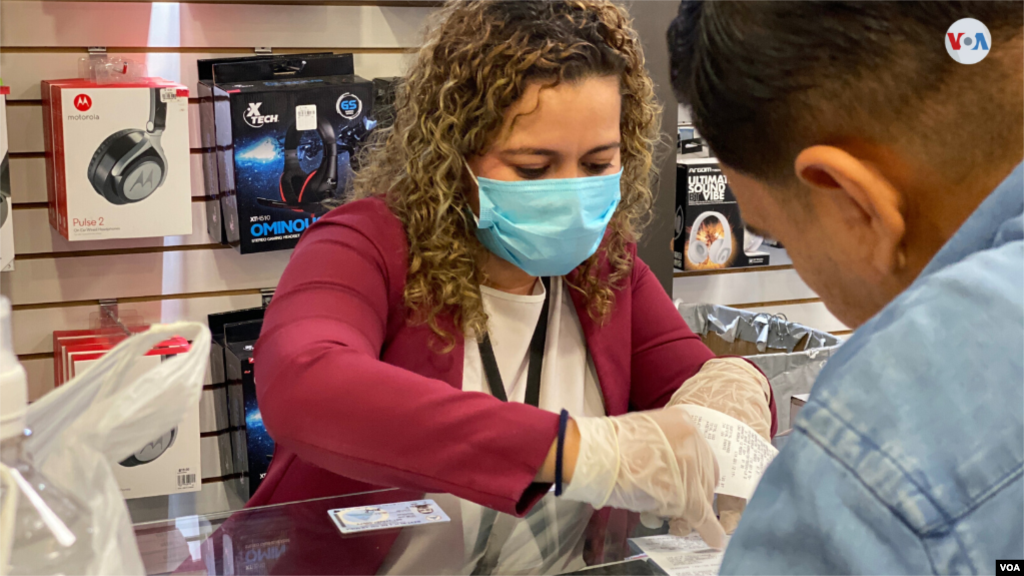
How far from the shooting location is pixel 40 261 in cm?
236

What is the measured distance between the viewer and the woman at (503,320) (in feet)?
4.02

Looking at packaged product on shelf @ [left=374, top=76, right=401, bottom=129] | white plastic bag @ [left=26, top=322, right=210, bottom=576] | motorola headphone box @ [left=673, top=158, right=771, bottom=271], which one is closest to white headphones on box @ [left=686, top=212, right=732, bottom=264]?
motorola headphone box @ [left=673, top=158, right=771, bottom=271]

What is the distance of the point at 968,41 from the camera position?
1.68ft

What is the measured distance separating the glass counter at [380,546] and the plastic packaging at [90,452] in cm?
43

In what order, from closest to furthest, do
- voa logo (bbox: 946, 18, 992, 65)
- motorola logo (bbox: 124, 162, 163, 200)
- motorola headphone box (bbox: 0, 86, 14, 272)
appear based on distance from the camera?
voa logo (bbox: 946, 18, 992, 65) → motorola headphone box (bbox: 0, 86, 14, 272) → motorola logo (bbox: 124, 162, 163, 200)

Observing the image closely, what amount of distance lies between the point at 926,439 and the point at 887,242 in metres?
0.21

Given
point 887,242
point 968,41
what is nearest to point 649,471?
point 887,242

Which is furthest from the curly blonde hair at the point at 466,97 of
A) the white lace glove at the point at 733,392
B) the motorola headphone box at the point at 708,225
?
the motorola headphone box at the point at 708,225

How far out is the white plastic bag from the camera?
700 mm

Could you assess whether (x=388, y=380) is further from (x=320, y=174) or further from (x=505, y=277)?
(x=320, y=174)

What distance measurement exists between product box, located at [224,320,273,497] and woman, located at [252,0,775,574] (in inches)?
26.7

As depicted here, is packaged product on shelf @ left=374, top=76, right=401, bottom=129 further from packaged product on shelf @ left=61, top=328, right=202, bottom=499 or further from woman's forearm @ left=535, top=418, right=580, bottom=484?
woman's forearm @ left=535, top=418, right=580, bottom=484

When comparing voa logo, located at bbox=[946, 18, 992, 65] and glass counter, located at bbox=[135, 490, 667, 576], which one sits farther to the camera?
glass counter, located at bbox=[135, 490, 667, 576]

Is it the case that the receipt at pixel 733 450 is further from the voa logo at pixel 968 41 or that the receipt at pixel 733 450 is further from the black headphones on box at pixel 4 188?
the black headphones on box at pixel 4 188
